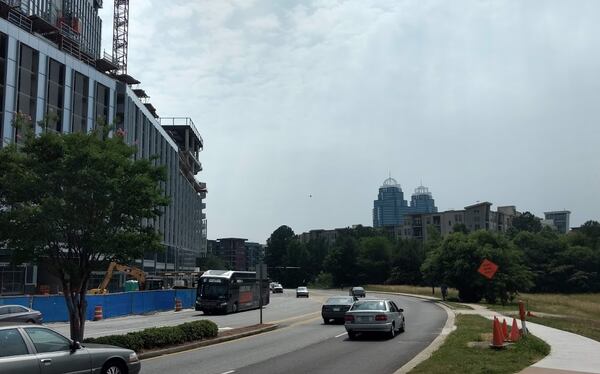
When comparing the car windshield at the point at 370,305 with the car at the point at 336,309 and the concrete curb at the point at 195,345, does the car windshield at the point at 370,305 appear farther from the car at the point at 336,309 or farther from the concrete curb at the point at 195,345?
the car at the point at 336,309

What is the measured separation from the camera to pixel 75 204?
15203 millimetres

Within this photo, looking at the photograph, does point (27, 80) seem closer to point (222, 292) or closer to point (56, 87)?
point (56, 87)

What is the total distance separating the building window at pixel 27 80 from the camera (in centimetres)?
5150

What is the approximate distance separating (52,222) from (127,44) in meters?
93.4

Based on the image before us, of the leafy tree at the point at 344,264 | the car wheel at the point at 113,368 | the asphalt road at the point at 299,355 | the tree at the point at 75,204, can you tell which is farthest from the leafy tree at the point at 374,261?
the car wheel at the point at 113,368

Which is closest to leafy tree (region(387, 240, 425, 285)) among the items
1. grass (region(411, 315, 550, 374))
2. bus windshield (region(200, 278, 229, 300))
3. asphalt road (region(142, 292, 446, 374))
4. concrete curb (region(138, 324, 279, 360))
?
bus windshield (region(200, 278, 229, 300))

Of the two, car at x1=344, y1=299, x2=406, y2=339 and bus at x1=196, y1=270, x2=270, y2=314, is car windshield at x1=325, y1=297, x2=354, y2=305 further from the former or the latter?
bus at x1=196, y1=270, x2=270, y2=314

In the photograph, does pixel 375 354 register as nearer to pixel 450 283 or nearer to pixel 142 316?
pixel 142 316

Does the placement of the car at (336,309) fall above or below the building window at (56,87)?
below

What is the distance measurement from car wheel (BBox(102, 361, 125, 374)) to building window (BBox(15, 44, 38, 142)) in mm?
45547

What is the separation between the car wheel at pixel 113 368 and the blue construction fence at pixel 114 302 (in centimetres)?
2110

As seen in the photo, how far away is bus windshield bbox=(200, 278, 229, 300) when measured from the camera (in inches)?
1662

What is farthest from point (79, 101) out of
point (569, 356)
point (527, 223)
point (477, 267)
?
point (527, 223)

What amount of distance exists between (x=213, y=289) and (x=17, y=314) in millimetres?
18392
